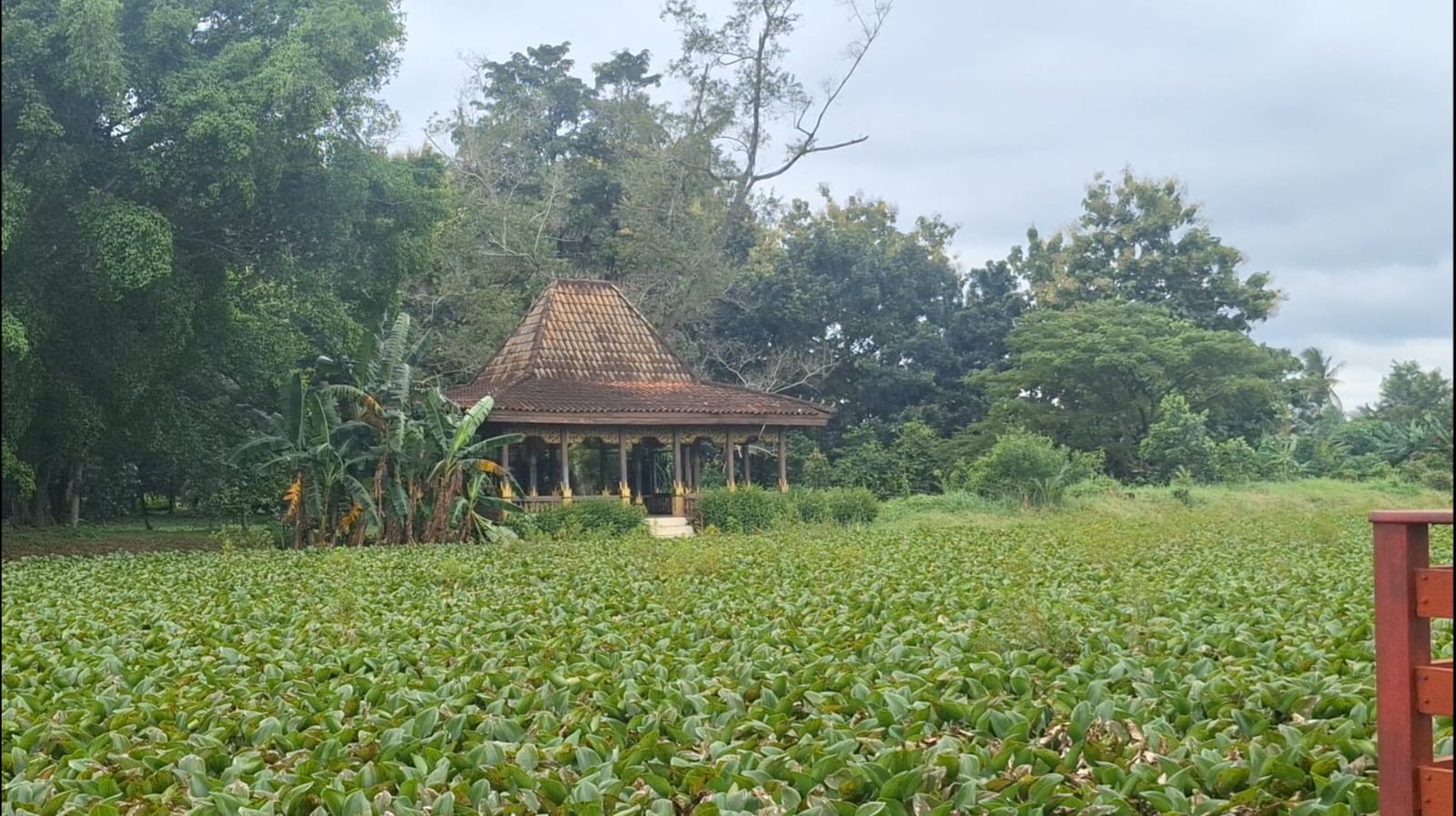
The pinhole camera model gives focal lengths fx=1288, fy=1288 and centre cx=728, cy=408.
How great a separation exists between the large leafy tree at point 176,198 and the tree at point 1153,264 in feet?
60.4

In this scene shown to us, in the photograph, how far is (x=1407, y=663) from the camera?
2234 mm

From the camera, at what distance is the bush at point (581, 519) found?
1490 centimetres

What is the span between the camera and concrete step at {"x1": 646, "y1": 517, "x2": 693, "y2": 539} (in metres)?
16.8

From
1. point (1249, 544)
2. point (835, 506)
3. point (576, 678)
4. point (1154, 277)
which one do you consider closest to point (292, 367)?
point (835, 506)

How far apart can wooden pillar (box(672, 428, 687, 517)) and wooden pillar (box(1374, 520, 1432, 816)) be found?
1602cm

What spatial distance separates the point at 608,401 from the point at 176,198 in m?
7.01

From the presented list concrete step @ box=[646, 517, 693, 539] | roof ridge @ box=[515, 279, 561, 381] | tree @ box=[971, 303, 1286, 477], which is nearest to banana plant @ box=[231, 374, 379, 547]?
concrete step @ box=[646, 517, 693, 539]

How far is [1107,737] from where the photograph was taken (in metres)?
3.48

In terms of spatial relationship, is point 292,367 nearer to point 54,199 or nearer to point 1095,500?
point 54,199

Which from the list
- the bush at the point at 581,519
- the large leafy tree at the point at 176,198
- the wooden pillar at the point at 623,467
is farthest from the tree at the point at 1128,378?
the large leafy tree at the point at 176,198

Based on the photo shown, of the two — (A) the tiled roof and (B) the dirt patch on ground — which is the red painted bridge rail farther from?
(A) the tiled roof

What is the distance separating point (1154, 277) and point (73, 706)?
91.0ft

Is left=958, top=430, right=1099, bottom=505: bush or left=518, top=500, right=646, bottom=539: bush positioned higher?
left=958, top=430, right=1099, bottom=505: bush

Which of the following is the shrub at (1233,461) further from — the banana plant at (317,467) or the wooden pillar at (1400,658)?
the wooden pillar at (1400,658)
